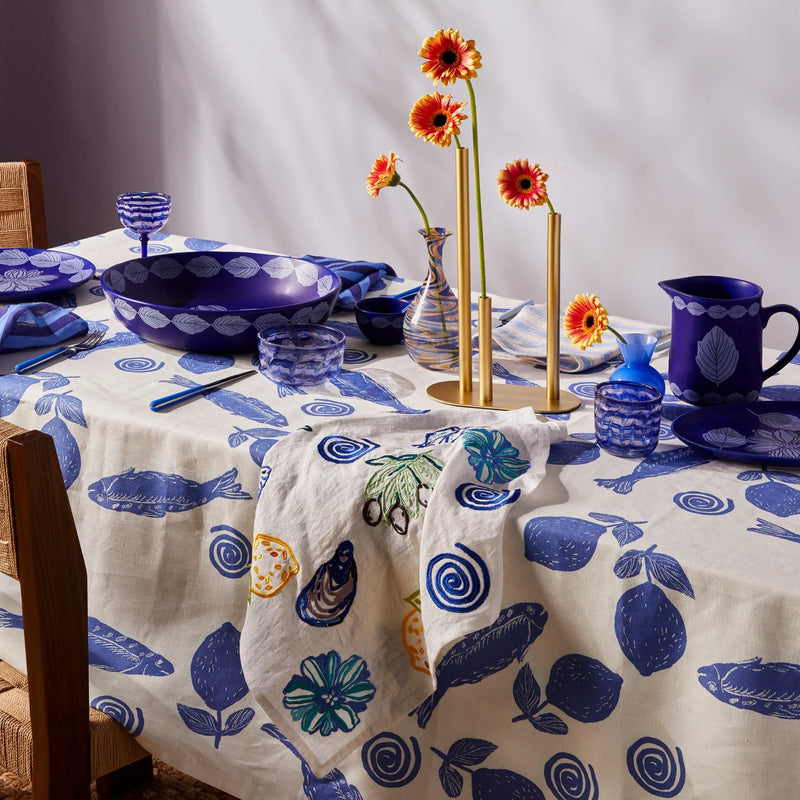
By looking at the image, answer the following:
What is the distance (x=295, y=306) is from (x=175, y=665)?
0.47 m

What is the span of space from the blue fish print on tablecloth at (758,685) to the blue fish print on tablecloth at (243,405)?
1.67 feet

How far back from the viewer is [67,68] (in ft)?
11.9

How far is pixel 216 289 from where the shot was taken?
1.46m

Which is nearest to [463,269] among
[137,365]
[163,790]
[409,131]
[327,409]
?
[327,409]

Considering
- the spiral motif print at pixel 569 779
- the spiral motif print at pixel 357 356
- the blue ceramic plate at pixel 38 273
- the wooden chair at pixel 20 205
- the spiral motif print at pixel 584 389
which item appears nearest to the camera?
the spiral motif print at pixel 569 779

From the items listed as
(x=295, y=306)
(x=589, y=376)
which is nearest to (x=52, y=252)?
(x=295, y=306)

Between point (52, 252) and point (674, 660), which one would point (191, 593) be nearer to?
point (674, 660)

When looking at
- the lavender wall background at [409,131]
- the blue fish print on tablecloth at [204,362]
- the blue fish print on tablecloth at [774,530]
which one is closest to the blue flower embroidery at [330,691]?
the blue fish print on tablecloth at [774,530]

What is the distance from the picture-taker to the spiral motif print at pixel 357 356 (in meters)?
1.26

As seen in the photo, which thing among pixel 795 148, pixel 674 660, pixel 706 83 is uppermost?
pixel 706 83

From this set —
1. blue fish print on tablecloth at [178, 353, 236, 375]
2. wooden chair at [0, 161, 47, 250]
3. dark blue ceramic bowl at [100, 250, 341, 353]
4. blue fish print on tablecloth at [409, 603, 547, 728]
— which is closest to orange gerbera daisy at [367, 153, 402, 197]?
dark blue ceramic bowl at [100, 250, 341, 353]

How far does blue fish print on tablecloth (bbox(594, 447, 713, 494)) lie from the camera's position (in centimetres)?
89

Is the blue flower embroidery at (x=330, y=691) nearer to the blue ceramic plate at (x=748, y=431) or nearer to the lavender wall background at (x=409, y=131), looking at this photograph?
the blue ceramic plate at (x=748, y=431)

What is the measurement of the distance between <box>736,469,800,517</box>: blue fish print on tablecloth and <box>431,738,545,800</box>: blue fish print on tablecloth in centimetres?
32
